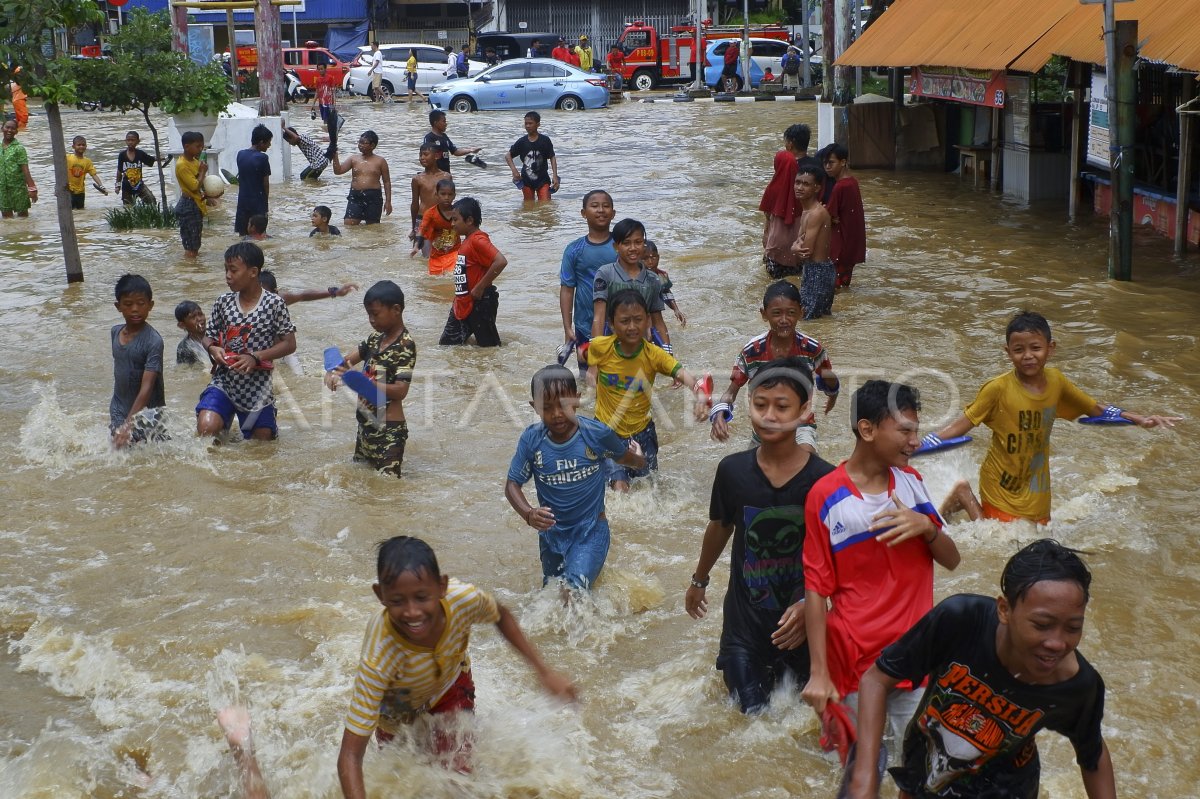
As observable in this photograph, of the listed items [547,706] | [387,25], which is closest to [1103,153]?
[547,706]

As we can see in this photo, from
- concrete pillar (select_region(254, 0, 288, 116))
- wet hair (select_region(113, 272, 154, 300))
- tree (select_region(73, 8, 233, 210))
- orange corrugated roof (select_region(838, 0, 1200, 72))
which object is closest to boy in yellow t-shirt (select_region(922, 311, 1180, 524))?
wet hair (select_region(113, 272, 154, 300))

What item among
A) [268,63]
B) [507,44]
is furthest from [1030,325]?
[507,44]

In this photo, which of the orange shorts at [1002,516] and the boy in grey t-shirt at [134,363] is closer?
the orange shorts at [1002,516]

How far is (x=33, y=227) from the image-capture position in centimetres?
1856

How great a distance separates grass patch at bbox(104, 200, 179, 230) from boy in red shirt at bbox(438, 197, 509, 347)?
8.51 meters

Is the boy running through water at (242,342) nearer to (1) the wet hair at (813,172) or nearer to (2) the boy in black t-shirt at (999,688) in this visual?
(1) the wet hair at (813,172)

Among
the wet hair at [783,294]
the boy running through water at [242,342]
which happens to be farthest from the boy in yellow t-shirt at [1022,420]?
the boy running through water at [242,342]

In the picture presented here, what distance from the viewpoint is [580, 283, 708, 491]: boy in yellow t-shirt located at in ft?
21.4

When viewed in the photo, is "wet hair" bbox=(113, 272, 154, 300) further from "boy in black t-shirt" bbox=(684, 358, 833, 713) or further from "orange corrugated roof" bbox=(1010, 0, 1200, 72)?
"orange corrugated roof" bbox=(1010, 0, 1200, 72)

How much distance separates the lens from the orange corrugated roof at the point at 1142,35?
1082 centimetres

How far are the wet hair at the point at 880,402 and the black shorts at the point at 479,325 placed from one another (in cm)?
712

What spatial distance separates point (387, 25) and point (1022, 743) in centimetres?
5566

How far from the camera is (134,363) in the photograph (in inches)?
307

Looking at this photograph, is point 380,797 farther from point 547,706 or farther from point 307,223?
point 307,223
